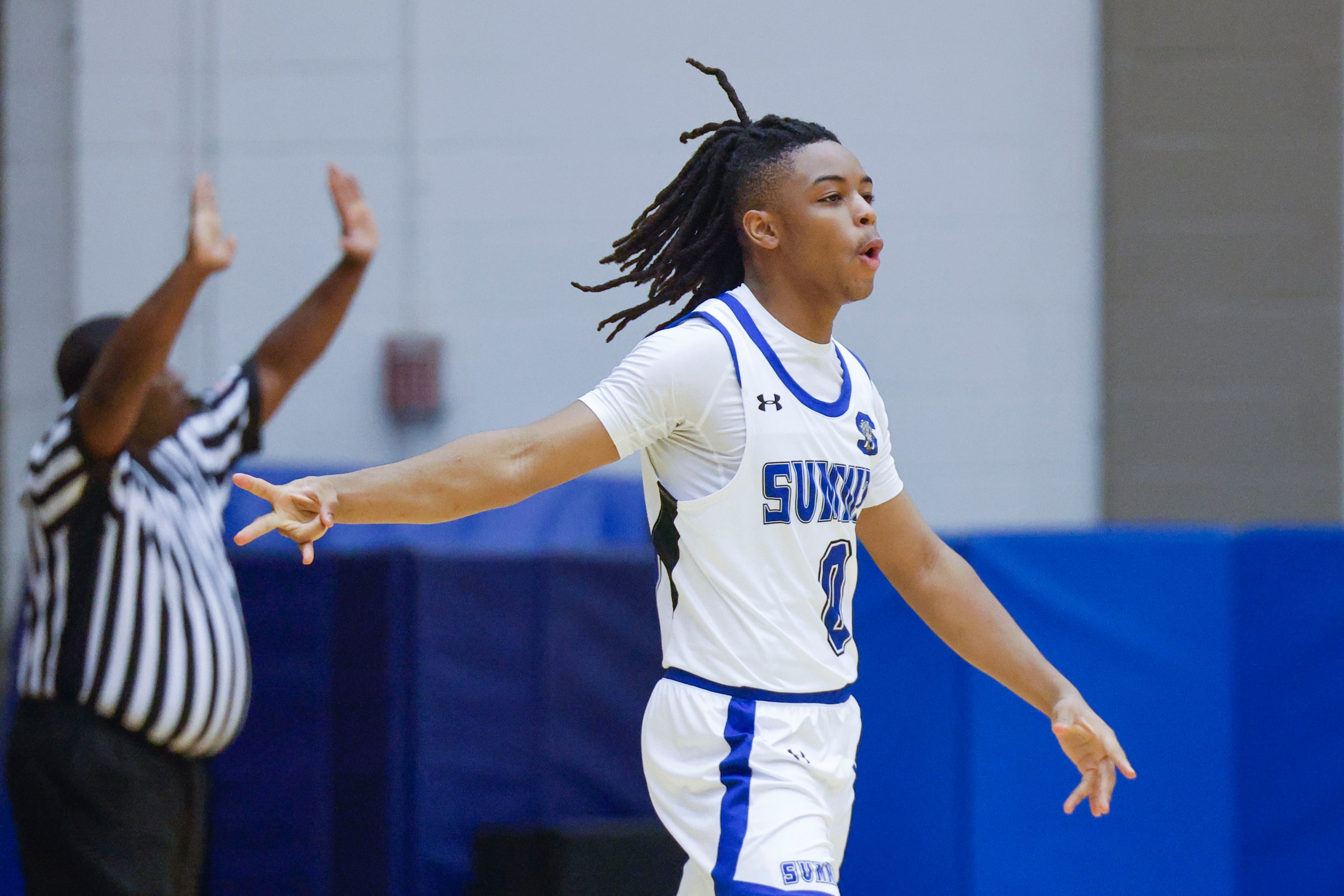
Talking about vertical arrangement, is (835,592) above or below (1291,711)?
above

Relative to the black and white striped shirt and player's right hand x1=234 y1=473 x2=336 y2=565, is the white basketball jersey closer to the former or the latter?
player's right hand x1=234 y1=473 x2=336 y2=565

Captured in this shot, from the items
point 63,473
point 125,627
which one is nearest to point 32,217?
point 63,473

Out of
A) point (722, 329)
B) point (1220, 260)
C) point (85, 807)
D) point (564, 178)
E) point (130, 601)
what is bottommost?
point (85, 807)

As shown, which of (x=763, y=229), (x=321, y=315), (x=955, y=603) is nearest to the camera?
(x=763, y=229)

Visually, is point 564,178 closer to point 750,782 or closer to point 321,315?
point 321,315

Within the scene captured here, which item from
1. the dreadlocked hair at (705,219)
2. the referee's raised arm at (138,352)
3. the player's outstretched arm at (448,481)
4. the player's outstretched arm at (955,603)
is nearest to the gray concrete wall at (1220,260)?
the player's outstretched arm at (955,603)

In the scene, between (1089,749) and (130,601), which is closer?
(1089,749)

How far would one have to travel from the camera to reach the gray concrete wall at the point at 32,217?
23.9ft

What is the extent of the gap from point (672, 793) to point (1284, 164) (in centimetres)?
554

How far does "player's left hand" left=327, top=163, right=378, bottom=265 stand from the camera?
4.59m

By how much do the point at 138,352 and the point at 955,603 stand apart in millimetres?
2081

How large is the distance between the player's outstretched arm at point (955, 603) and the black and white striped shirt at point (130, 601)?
6.43 feet

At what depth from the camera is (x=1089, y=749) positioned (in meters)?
2.85

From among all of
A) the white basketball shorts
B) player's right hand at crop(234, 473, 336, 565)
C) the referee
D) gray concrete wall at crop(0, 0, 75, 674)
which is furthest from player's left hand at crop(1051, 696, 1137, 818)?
gray concrete wall at crop(0, 0, 75, 674)
